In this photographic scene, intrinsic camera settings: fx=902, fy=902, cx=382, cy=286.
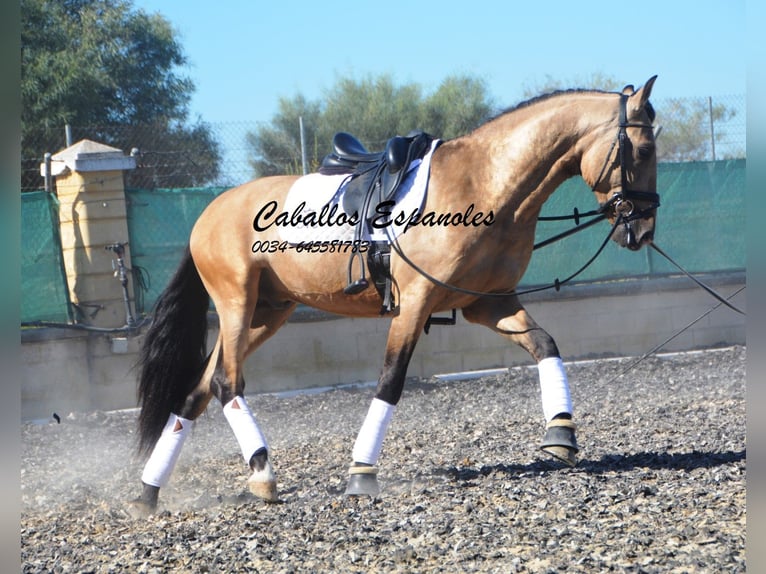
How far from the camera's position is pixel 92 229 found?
9.53 m

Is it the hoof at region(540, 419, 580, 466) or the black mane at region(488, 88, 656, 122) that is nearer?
the hoof at region(540, 419, 580, 466)

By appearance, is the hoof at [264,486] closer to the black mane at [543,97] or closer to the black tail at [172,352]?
the black tail at [172,352]

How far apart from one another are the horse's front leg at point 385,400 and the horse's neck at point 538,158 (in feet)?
2.68

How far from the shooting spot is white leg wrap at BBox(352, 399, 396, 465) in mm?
4945

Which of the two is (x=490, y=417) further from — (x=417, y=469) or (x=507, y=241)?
(x=507, y=241)

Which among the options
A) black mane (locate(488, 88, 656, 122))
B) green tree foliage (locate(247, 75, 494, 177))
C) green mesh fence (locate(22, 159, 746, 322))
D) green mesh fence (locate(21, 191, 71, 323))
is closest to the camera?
black mane (locate(488, 88, 656, 122))

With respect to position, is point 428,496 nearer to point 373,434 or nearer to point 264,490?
point 373,434

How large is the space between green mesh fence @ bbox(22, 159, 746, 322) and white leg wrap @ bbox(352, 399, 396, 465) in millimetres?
5433

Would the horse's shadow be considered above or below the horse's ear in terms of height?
below

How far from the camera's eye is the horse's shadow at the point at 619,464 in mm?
5094


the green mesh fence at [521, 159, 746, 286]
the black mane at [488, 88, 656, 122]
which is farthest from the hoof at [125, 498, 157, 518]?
the green mesh fence at [521, 159, 746, 286]

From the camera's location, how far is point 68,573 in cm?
385

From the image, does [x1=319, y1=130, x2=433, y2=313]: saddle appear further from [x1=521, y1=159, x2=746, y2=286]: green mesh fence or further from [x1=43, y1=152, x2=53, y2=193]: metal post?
[x1=521, y1=159, x2=746, y2=286]: green mesh fence

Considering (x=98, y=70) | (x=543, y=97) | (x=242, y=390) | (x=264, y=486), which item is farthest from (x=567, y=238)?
(x=98, y=70)
